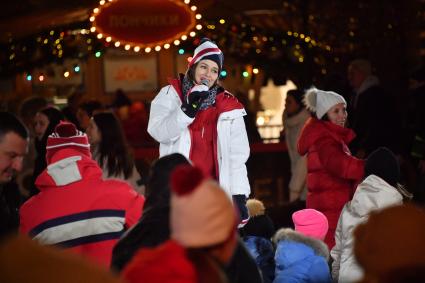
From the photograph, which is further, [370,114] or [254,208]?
[370,114]

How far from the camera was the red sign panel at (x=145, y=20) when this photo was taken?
37.4 feet

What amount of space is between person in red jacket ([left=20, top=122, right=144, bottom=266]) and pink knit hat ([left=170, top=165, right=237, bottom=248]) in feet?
6.25

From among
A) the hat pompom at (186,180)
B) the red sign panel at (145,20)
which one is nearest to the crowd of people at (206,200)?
the hat pompom at (186,180)

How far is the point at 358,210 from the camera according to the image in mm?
6836

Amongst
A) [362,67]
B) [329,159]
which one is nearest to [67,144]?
[329,159]

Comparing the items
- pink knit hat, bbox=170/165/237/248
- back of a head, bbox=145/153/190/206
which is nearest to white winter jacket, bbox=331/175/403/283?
back of a head, bbox=145/153/190/206

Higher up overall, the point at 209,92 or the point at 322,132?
the point at 209,92

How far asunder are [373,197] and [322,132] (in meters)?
1.88

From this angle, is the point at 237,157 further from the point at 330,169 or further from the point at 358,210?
the point at 330,169

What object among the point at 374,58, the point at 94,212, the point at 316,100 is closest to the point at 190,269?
the point at 94,212

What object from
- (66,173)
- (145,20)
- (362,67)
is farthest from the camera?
(362,67)

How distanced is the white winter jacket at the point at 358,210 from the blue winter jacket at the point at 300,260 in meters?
0.17

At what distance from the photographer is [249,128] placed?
45.0 ft

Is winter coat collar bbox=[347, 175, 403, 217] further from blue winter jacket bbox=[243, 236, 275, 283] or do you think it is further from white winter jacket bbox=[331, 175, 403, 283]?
blue winter jacket bbox=[243, 236, 275, 283]
